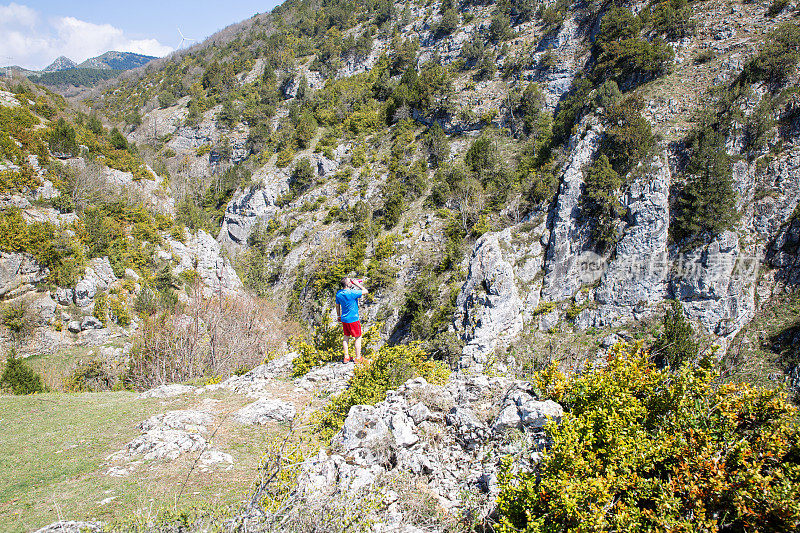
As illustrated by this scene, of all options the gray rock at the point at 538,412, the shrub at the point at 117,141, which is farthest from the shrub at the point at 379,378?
the shrub at the point at 117,141

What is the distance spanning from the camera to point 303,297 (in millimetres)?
36344

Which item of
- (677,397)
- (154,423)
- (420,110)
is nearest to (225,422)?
(154,423)

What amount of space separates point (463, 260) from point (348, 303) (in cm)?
2148

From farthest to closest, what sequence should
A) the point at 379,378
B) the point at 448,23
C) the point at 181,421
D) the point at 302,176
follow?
the point at 448,23 < the point at 302,176 < the point at 379,378 < the point at 181,421

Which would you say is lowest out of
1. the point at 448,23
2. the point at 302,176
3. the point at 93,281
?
the point at 93,281

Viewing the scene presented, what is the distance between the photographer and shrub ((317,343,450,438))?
18.9 ft

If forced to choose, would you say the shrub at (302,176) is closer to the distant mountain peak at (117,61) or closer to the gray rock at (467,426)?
the gray rock at (467,426)

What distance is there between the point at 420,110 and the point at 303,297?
26219 millimetres

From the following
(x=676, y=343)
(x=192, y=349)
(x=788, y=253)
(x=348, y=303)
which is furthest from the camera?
(x=788, y=253)

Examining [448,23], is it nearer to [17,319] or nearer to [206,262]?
[206,262]

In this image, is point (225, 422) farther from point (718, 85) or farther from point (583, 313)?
point (718, 85)

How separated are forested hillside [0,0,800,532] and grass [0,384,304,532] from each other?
0.43 metres

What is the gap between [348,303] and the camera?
826cm

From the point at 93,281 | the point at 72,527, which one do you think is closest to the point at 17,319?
the point at 93,281
